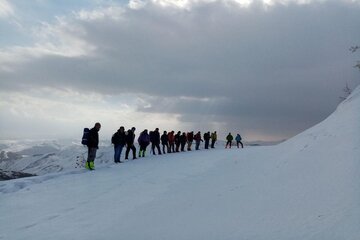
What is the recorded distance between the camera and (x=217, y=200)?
1153 centimetres

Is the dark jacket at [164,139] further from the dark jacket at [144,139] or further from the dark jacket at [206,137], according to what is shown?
the dark jacket at [206,137]

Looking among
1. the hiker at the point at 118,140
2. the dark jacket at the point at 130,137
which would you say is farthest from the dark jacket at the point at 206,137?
the hiker at the point at 118,140

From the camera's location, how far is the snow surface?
879cm

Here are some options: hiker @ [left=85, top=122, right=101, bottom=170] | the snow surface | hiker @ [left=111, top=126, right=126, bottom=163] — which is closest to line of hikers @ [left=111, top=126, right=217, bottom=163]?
hiker @ [left=111, top=126, right=126, bottom=163]

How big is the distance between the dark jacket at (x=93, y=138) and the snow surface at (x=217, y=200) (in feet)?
9.17

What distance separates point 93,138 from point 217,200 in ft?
32.7

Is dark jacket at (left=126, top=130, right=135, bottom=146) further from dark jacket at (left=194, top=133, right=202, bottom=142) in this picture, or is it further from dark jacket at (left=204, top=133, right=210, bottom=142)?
dark jacket at (left=204, top=133, right=210, bottom=142)

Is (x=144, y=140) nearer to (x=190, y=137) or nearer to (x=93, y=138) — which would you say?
(x=93, y=138)

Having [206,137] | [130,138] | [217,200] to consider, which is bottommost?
[217,200]

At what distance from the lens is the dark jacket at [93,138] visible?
19.5 meters

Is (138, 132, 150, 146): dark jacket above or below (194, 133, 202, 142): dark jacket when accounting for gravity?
below

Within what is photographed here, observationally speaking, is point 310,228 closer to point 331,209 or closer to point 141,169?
point 331,209

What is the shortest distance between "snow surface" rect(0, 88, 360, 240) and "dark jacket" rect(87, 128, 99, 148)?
9.17 feet

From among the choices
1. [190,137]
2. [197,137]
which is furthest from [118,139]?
[197,137]
